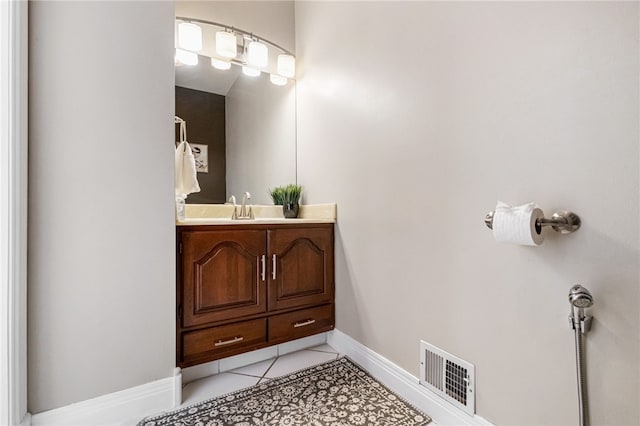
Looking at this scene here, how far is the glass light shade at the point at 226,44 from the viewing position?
209 cm

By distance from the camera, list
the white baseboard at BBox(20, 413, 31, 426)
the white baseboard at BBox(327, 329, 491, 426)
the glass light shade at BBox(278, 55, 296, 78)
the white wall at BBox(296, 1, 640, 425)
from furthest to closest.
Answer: the glass light shade at BBox(278, 55, 296, 78) < the white baseboard at BBox(327, 329, 491, 426) < the white baseboard at BBox(20, 413, 31, 426) < the white wall at BBox(296, 1, 640, 425)

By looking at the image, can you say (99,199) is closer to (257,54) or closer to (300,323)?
(300,323)

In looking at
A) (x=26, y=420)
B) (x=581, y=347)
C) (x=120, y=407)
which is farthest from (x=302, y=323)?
(x=581, y=347)

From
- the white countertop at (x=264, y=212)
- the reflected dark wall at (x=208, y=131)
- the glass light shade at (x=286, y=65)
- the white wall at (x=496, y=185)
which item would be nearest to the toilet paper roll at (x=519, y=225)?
the white wall at (x=496, y=185)

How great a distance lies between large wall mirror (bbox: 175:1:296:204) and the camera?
2034 mm

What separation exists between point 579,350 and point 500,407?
1.34 ft

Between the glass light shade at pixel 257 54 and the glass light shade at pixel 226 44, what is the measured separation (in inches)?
A: 4.6

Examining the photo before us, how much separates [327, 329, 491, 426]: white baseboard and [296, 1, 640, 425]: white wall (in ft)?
0.17

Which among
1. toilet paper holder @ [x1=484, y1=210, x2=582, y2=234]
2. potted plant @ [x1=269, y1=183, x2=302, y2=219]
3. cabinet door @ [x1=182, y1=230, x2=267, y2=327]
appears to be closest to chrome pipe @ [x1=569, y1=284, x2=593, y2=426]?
toilet paper holder @ [x1=484, y1=210, x2=582, y2=234]

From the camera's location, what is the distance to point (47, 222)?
4.00 ft

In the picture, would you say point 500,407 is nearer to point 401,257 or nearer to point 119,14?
point 401,257

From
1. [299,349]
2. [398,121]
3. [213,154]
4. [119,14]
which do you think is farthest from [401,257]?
[119,14]

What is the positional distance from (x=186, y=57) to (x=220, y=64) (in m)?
0.24

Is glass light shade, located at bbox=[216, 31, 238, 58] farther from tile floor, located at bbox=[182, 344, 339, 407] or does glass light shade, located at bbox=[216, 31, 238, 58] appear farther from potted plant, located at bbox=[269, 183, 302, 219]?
tile floor, located at bbox=[182, 344, 339, 407]
